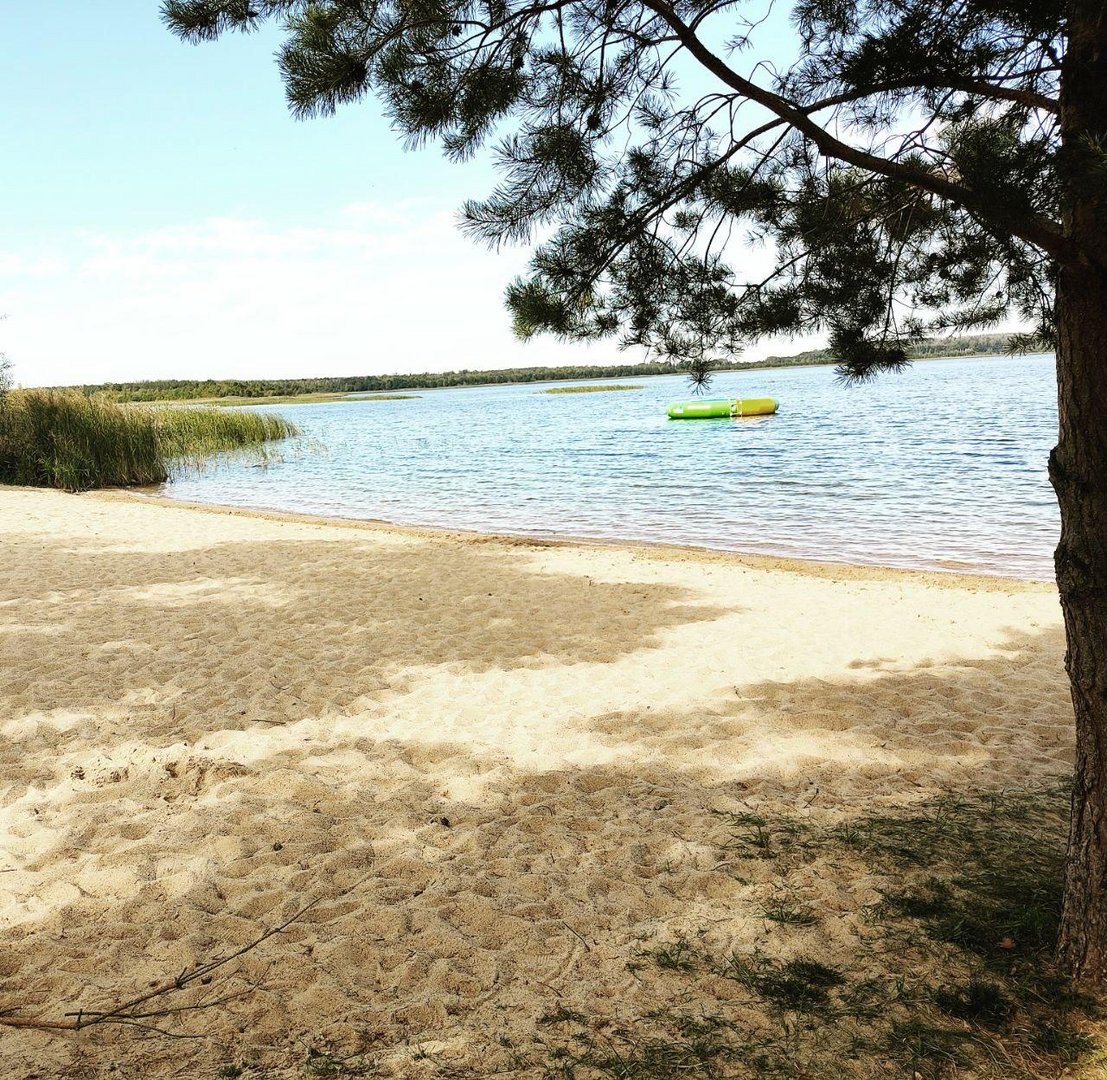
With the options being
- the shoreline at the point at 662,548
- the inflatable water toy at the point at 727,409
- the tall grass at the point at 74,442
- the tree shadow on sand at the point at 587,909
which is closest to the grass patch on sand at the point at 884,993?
the tree shadow on sand at the point at 587,909

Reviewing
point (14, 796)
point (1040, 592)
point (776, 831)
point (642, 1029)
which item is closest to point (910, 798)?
point (776, 831)

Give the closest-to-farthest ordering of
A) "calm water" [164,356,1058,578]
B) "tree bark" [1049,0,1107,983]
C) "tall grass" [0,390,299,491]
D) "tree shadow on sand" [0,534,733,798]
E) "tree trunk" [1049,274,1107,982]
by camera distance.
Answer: "tree bark" [1049,0,1107,983] < "tree trunk" [1049,274,1107,982] < "tree shadow on sand" [0,534,733,798] < "calm water" [164,356,1058,578] < "tall grass" [0,390,299,491]

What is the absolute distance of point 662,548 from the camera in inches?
438

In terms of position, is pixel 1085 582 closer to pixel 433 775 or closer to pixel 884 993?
pixel 884 993

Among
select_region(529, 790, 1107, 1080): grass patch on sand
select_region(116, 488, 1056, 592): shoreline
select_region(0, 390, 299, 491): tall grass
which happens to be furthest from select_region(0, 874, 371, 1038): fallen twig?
select_region(0, 390, 299, 491): tall grass

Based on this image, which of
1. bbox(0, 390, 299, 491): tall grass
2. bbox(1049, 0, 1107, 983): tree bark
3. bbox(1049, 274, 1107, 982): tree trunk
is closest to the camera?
bbox(1049, 0, 1107, 983): tree bark

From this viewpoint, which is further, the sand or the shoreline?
the shoreline

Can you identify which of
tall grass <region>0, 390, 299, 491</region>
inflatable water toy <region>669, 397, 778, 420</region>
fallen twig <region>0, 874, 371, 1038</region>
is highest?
tall grass <region>0, 390, 299, 491</region>

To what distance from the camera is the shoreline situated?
8.76 m

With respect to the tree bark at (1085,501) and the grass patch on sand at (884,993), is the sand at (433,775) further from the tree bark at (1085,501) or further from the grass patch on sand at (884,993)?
the tree bark at (1085,501)

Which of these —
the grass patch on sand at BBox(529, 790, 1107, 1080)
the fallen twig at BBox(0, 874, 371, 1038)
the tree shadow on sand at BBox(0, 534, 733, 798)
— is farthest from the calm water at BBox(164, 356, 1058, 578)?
the tree shadow on sand at BBox(0, 534, 733, 798)

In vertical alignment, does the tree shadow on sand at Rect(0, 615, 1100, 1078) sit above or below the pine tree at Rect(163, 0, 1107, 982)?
below

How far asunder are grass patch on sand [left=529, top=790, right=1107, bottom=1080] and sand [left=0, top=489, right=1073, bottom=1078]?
94 mm

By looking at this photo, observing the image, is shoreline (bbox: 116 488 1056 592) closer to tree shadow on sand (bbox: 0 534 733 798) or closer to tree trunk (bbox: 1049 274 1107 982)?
tree shadow on sand (bbox: 0 534 733 798)
